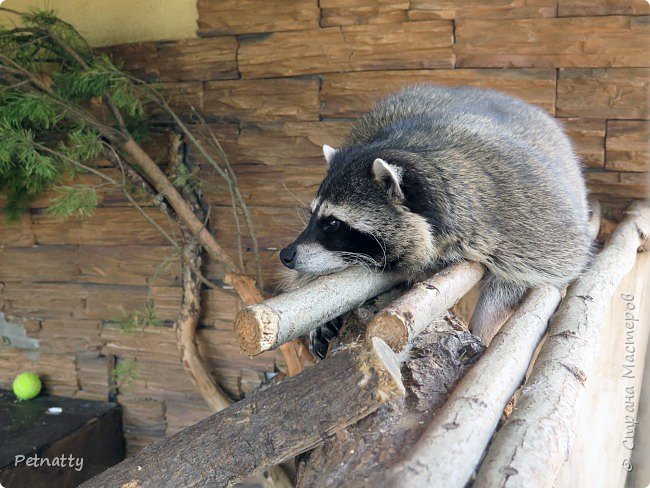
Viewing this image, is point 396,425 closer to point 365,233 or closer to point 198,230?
point 365,233

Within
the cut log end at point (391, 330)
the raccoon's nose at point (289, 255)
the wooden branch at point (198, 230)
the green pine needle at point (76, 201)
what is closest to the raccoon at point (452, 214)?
the raccoon's nose at point (289, 255)

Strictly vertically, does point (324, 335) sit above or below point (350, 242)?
below

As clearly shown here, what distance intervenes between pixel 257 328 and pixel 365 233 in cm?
75

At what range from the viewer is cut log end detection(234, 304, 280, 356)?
1161mm

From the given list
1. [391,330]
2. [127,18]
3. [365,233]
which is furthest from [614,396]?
[127,18]

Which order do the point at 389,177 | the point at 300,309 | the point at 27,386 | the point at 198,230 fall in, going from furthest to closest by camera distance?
the point at 27,386, the point at 198,230, the point at 389,177, the point at 300,309

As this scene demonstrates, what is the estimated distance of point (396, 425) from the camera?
1146 millimetres

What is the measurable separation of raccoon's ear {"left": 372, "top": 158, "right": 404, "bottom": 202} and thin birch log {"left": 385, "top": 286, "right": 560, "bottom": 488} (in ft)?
1.65

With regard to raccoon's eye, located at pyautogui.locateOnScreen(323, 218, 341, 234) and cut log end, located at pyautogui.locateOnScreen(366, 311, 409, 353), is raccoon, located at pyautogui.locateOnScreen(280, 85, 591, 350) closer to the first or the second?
raccoon's eye, located at pyautogui.locateOnScreen(323, 218, 341, 234)

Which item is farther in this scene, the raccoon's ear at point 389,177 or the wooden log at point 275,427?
the raccoon's ear at point 389,177

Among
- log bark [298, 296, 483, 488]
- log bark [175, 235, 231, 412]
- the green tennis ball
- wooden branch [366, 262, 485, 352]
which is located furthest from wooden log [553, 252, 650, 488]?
the green tennis ball

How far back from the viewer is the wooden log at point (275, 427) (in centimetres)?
108

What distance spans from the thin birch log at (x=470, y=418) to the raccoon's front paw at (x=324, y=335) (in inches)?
19.5

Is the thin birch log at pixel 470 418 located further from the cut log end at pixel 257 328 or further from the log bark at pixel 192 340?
the log bark at pixel 192 340
